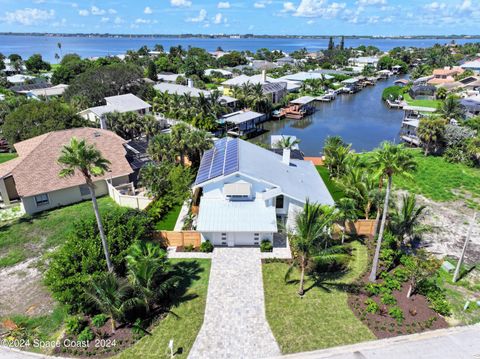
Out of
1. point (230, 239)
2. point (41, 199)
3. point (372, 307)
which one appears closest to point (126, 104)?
point (41, 199)

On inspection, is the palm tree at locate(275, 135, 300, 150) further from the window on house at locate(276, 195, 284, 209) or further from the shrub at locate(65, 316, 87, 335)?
the shrub at locate(65, 316, 87, 335)

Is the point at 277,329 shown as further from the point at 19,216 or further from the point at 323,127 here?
the point at 323,127

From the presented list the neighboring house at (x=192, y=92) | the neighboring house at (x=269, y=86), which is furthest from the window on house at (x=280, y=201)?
the neighboring house at (x=269, y=86)

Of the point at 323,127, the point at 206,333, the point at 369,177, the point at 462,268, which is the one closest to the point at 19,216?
the point at 206,333

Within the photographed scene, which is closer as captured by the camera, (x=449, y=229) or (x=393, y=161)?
(x=393, y=161)

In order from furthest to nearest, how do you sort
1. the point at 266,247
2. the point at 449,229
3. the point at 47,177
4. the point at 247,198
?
the point at 47,177 → the point at 449,229 → the point at 247,198 → the point at 266,247

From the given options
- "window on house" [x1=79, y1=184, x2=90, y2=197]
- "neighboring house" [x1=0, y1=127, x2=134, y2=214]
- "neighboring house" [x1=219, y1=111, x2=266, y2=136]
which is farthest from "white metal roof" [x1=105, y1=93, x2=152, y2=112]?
"window on house" [x1=79, y1=184, x2=90, y2=197]

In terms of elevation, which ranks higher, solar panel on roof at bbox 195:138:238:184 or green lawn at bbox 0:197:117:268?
solar panel on roof at bbox 195:138:238:184

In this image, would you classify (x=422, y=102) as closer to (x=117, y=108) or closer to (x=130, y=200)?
(x=117, y=108)
